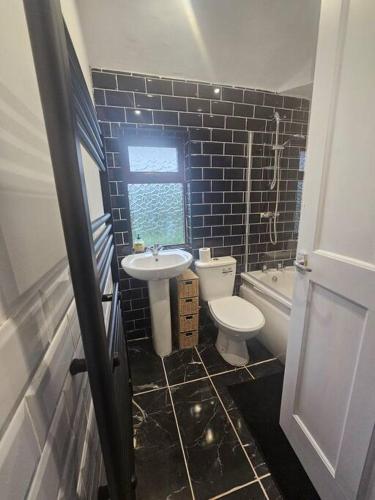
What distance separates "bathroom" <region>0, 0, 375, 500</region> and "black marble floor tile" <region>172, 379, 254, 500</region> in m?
0.01

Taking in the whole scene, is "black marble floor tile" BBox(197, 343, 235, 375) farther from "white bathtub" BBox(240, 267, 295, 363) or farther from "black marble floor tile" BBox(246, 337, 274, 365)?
"white bathtub" BBox(240, 267, 295, 363)

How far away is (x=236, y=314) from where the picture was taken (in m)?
1.77

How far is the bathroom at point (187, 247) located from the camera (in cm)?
38

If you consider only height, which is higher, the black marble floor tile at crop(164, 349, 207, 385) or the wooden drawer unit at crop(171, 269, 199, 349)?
the wooden drawer unit at crop(171, 269, 199, 349)

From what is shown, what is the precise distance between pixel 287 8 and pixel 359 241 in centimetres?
134

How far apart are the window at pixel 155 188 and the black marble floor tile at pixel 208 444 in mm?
1300

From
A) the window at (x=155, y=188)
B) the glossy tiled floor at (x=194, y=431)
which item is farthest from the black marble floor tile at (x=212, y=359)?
the window at (x=155, y=188)

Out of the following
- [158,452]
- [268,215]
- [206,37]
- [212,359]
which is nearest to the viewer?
[158,452]

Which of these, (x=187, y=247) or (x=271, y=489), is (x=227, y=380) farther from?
(x=187, y=247)

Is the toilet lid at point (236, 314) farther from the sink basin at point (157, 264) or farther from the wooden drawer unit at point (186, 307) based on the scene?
the sink basin at point (157, 264)

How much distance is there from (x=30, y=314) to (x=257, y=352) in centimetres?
196

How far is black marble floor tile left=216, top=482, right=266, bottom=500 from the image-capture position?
3.35 feet

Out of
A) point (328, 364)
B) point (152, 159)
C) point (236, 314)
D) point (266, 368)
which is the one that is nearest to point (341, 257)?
point (328, 364)

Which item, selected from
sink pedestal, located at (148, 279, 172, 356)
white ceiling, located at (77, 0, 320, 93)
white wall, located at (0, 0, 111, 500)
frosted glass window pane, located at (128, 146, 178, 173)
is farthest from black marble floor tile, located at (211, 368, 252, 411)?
white ceiling, located at (77, 0, 320, 93)
